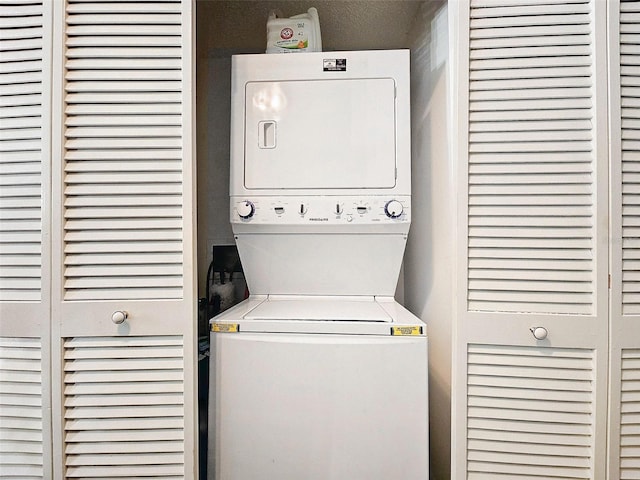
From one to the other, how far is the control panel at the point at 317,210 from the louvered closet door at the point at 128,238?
331mm

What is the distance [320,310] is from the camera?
1438 mm

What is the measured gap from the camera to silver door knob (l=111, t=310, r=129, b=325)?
119cm

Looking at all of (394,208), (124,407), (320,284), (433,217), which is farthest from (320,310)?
(124,407)

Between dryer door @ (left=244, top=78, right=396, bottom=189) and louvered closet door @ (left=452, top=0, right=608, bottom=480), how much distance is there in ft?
1.25

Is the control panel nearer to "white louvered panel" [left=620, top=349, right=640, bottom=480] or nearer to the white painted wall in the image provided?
the white painted wall

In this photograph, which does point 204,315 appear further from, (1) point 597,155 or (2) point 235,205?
(1) point 597,155

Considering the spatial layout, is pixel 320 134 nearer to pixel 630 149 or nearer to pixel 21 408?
pixel 630 149

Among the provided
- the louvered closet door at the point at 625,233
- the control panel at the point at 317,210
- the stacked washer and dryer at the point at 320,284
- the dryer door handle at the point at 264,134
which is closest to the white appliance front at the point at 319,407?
the stacked washer and dryer at the point at 320,284

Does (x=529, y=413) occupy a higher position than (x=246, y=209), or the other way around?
(x=246, y=209)

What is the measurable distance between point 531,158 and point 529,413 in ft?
2.84

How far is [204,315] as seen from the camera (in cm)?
188

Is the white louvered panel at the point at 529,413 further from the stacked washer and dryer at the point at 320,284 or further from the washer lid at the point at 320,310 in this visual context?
the washer lid at the point at 320,310

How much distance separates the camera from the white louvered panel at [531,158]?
1192mm

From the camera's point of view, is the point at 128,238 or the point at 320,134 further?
the point at 320,134
